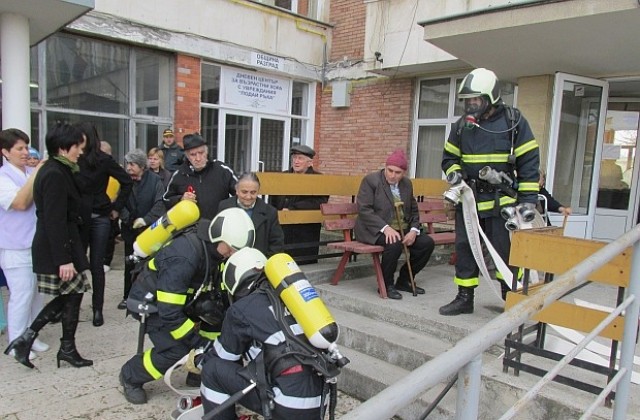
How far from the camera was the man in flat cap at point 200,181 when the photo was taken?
4.32 metres

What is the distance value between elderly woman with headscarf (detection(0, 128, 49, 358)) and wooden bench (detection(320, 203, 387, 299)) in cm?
248

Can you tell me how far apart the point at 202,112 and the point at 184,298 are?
7224 mm

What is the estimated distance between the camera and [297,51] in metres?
10.6

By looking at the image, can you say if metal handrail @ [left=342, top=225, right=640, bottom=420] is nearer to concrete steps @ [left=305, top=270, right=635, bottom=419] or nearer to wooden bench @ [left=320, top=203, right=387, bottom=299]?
concrete steps @ [left=305, top=270, right=635, bottom=419]

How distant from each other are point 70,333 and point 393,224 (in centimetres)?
285

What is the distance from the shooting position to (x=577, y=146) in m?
6.55

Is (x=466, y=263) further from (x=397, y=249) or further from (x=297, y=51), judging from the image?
(x=297, y=51)

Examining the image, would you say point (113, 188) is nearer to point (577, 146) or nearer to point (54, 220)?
point (54, 220)

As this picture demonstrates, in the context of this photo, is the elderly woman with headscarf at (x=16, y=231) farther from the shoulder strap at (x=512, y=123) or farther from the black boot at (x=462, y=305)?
the shoulder strap at (x=512, y=123)

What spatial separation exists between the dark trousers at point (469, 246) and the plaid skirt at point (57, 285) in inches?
111

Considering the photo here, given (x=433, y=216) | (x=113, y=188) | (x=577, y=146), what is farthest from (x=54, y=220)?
(x=577, y=146)

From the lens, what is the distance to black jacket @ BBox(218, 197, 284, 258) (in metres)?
3.96

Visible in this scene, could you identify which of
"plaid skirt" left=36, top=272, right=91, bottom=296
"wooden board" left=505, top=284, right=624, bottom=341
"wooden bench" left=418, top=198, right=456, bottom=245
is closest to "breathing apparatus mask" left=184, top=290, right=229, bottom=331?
"plaid skirt" left=36, top=272, right=91, bottom=296

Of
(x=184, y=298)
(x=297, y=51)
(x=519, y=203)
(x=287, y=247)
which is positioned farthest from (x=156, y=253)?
(x=297, y=51)
